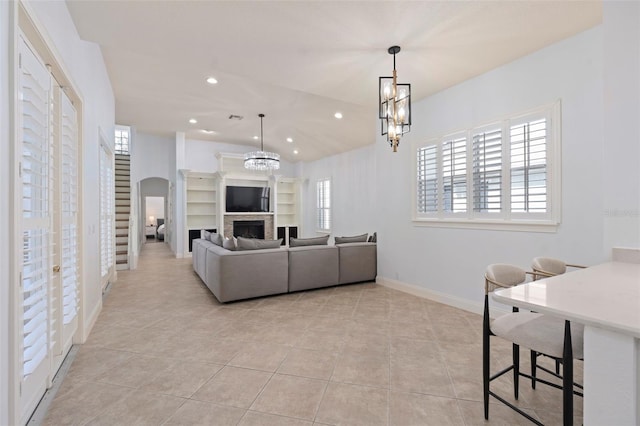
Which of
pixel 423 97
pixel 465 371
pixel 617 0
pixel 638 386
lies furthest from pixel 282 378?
pixel 423 97

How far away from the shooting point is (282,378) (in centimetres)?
233

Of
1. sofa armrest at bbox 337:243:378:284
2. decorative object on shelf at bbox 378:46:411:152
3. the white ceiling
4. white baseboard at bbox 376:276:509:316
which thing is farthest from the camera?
sofa armrest at bbox 337:243:378:284

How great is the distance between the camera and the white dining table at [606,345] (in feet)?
3.31

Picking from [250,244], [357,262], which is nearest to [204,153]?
[250,244]

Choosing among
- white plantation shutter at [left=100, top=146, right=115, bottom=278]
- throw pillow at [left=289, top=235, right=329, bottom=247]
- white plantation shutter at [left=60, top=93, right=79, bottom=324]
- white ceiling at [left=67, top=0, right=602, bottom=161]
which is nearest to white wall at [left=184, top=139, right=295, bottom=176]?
white plantation shutter at [left=100, top=146, right=115, bottom=278]

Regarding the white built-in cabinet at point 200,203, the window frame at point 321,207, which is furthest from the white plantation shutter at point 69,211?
the window frame at point 321,207

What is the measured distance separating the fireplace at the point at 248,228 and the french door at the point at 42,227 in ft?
22.0

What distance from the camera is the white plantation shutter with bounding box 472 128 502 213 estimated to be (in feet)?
11.6

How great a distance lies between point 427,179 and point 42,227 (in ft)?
13.7

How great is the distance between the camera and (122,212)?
6883 mm

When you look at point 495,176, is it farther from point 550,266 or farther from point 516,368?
point 516,368

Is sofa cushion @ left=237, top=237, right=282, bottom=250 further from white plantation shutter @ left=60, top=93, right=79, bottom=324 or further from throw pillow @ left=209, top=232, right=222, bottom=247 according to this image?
white plantation shutter @ left=60, top=93, right=79, bottom=324

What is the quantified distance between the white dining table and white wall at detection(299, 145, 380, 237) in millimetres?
6144

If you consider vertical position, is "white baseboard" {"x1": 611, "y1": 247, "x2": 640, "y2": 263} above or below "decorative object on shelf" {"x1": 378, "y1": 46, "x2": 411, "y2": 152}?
below
